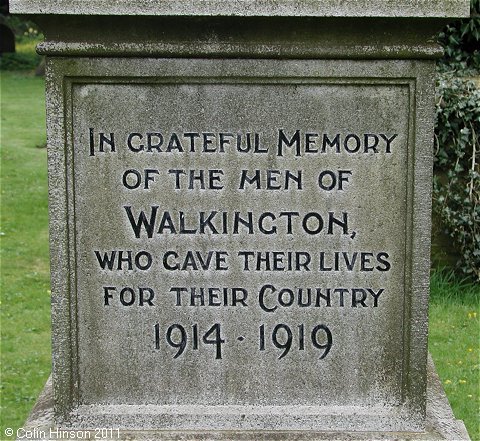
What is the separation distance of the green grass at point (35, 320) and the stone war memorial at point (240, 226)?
5.29 feet

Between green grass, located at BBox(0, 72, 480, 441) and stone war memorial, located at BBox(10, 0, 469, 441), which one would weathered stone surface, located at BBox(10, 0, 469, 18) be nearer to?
stone war memorial, located at BBox(10, 0, 469, 441)

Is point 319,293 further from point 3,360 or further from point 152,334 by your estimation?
point 3,360

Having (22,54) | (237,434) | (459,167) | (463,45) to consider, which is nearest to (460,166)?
(459,167)

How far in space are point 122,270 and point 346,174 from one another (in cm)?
90

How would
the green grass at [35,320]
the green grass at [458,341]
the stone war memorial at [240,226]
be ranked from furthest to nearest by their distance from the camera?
the green grass at [35,320] < the green grass at [458,341] < the stone war memorial at [240,226]

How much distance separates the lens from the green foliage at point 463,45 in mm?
7152

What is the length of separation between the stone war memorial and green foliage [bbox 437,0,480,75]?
421 centimetres

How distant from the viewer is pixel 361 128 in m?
3.13

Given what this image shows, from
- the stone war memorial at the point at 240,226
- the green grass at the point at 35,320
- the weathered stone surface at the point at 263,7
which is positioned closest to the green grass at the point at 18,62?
the green grass at the point at 35,320

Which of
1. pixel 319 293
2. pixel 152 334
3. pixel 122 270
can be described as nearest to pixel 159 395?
pixel 152 334

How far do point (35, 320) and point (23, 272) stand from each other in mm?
1189

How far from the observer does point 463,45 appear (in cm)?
748

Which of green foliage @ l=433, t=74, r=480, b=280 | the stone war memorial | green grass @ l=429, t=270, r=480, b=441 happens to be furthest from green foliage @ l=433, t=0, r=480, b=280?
the stone war memorial

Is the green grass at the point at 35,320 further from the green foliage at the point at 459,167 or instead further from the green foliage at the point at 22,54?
the green foliage at the point at 22,54
